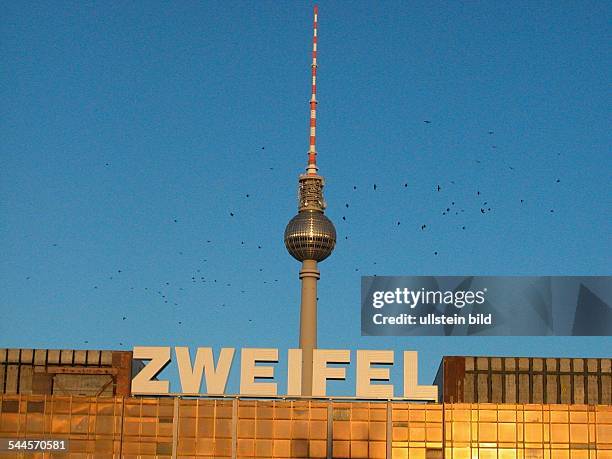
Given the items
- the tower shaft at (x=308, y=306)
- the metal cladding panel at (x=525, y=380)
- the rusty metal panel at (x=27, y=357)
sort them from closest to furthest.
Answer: the rusty metal panel at (x=27, y=357) → the metal cladding panel at (x=525, y=380) → the tower shaft at (x=308, y=306)

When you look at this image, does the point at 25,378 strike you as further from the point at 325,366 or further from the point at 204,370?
the point at 325,366

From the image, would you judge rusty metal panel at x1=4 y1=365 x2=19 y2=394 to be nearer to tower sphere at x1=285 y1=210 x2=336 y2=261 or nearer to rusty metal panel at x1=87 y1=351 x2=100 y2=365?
rusty metal panel at x1=87 y1=351 x2=100 y2=365

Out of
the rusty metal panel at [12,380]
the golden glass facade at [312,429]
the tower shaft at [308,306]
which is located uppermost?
the tower shaft at [308,306]

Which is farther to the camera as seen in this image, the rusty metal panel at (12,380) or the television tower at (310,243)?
the television tower at (310,243)

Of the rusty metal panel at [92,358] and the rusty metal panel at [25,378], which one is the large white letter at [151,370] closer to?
the rusty metal panel at [92,358]

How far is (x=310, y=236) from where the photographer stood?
17075 centimetres

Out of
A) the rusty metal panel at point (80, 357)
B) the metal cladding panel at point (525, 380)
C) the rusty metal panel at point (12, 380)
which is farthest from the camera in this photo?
the metal cladding panel at point (525, 380)

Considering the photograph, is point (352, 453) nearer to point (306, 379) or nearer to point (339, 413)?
point (339, 413)

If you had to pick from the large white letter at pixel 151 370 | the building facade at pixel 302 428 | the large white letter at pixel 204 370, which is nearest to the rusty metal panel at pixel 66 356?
the building facade at pixel 302 428

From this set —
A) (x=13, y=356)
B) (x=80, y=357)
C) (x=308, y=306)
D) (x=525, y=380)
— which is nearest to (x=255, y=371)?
(x=80, y=357)

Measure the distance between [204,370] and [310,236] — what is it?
214 ft

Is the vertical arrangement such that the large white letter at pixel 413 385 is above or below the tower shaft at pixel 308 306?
below

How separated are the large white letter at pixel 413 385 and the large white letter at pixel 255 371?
12042 millimetres

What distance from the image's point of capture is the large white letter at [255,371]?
108m
